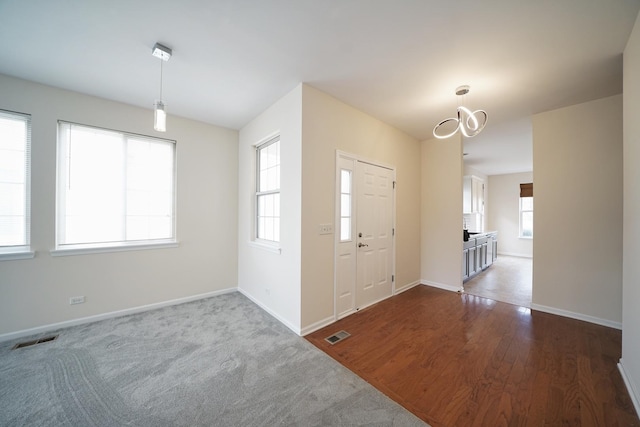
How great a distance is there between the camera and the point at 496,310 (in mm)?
3279

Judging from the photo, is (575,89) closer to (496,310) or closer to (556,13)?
(556,13)

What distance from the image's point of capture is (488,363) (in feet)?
6.97

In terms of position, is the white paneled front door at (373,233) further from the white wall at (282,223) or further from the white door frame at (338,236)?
the white wall at (282,223)

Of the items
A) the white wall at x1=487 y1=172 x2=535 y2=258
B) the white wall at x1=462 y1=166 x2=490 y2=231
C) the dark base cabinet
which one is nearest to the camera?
the dark base cabinet

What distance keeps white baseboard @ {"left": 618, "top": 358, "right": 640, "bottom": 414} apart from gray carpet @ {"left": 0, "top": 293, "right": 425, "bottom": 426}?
1634 millimetres

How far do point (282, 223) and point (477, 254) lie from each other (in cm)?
475

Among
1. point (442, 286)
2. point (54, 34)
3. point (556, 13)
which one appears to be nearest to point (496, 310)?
point (442, 286)

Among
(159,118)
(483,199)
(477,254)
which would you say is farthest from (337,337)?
(483,199)

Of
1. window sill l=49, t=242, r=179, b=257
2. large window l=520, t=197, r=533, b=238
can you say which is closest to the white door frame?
window sill l=49, t=242, r=179, b=257

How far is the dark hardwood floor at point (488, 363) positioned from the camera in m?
1.61

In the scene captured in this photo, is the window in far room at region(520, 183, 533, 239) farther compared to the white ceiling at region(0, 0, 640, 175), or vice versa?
the window in far room at region(520, 183, 533, 239)

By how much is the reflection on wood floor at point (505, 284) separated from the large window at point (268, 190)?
3591 mm

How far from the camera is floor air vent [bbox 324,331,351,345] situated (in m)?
2.48

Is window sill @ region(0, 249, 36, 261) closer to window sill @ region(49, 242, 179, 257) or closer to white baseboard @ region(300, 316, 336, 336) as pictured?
window sill @ region(49, 242, 179, 257)
